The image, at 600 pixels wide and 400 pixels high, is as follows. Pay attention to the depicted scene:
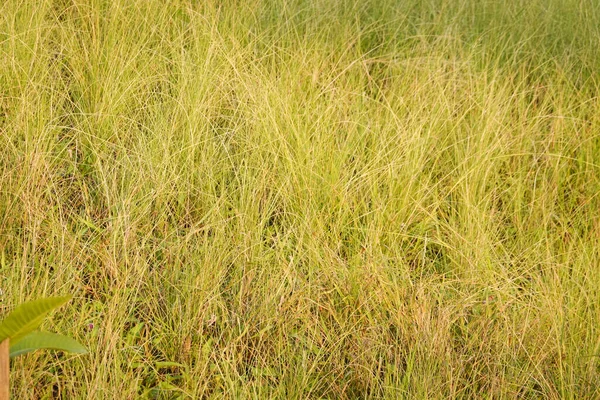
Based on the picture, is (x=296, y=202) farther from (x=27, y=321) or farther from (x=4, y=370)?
(x=4, y=370)

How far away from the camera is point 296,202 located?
2551 mm

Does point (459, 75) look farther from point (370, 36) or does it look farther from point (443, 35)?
point (370, 36)

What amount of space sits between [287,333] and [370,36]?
191 cm

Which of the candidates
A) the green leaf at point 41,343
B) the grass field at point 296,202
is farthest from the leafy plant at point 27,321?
the grass field at point 296,202

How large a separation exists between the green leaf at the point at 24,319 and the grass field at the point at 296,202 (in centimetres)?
90

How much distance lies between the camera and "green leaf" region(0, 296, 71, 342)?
3.03 feet

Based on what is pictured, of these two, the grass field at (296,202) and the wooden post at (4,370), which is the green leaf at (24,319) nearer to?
the wooden post at (4,370)

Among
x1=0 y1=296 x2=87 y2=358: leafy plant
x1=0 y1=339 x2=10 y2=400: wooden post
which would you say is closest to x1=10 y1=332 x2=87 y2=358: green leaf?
x1=0 y1=296 x2=87 y2=358: leafy plant

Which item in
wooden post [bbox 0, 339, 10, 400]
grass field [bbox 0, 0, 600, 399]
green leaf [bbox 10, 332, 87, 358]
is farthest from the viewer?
grass field [bbox 0, 0, 600, 399]

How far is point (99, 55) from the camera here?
312cm

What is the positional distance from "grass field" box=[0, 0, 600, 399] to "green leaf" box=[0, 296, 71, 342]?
90 cm

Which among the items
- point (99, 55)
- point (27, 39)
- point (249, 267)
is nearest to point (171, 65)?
point (99, 55)

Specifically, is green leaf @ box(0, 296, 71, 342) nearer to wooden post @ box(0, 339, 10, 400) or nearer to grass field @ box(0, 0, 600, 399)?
wooden post @ box(0, 339, 10, 400)

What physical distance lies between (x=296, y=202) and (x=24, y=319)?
164 cm
